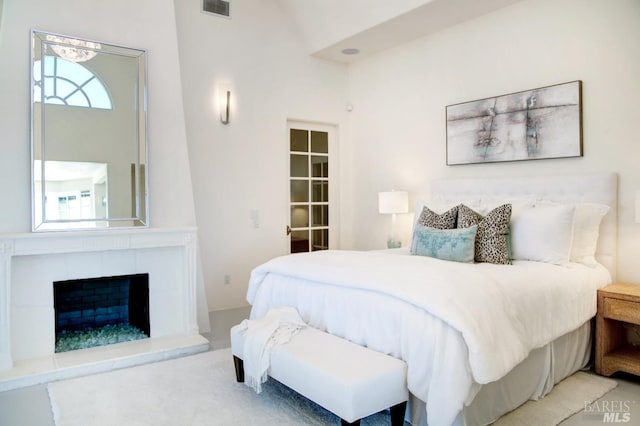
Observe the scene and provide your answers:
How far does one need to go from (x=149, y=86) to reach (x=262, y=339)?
8.41 ft

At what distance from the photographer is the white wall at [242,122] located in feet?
16.0

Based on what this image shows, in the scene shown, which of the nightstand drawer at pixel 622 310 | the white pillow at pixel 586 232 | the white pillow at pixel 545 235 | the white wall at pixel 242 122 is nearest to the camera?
the nightstand drawer at pixel 622 310

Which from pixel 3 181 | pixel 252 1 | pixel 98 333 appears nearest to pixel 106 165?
pixel 3 181

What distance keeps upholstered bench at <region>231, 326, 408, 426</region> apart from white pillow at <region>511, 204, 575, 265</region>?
1623 millimetres

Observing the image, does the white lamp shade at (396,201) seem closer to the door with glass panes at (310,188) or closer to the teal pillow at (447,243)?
the door with glass panes at (310,188)

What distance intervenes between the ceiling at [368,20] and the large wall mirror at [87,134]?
202 cm

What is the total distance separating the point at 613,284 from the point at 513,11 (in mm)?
2442

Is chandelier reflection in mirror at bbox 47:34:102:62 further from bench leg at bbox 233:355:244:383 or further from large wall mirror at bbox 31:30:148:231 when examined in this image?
bench leg at bbox 233:355:244:383

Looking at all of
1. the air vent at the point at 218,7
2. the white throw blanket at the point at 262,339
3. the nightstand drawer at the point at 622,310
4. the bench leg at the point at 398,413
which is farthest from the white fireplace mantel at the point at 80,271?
the nightstand drawer at the point at 622,310

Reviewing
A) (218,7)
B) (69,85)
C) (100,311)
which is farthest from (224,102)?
(100,311)

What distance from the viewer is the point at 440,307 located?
2.26 meters

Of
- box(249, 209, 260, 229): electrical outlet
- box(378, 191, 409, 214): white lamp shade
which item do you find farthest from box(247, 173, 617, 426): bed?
box(249, 209, 260, 229): electrical outlet

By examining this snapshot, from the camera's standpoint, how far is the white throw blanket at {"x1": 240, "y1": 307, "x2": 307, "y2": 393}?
2.68m

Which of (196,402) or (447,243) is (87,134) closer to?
(196,402)
